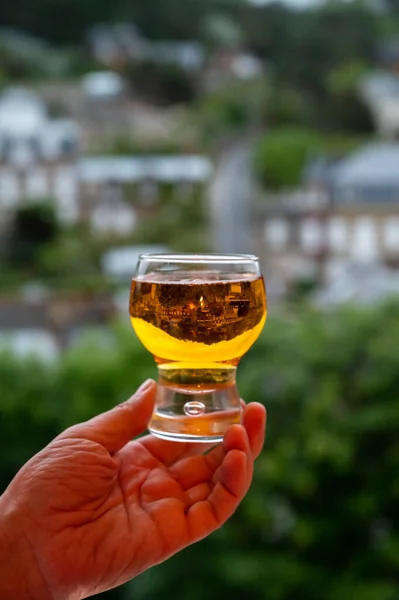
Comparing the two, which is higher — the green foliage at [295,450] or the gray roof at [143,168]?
the gray roof at [143,168]

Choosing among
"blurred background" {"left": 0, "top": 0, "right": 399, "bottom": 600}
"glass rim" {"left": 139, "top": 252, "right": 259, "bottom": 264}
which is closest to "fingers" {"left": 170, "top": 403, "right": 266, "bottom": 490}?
"glass rim" {"left": 139, "top": 252, "right": 259, "bottom": 264}

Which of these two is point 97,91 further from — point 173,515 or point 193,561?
point 173,515

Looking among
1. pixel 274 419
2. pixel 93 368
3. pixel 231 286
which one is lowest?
pixel 274 419

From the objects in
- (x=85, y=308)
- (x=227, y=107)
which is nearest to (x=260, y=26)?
(x=227, y=107)

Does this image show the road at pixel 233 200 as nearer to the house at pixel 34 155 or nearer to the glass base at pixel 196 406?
the house at pixel 34 155

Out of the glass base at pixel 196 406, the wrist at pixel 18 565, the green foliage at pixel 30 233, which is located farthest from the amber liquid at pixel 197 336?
the green foliage at pixel 30 233

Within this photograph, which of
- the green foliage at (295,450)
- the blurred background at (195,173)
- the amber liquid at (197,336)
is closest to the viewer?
the amber liquid at (197,336)

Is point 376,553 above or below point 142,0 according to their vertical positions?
below
